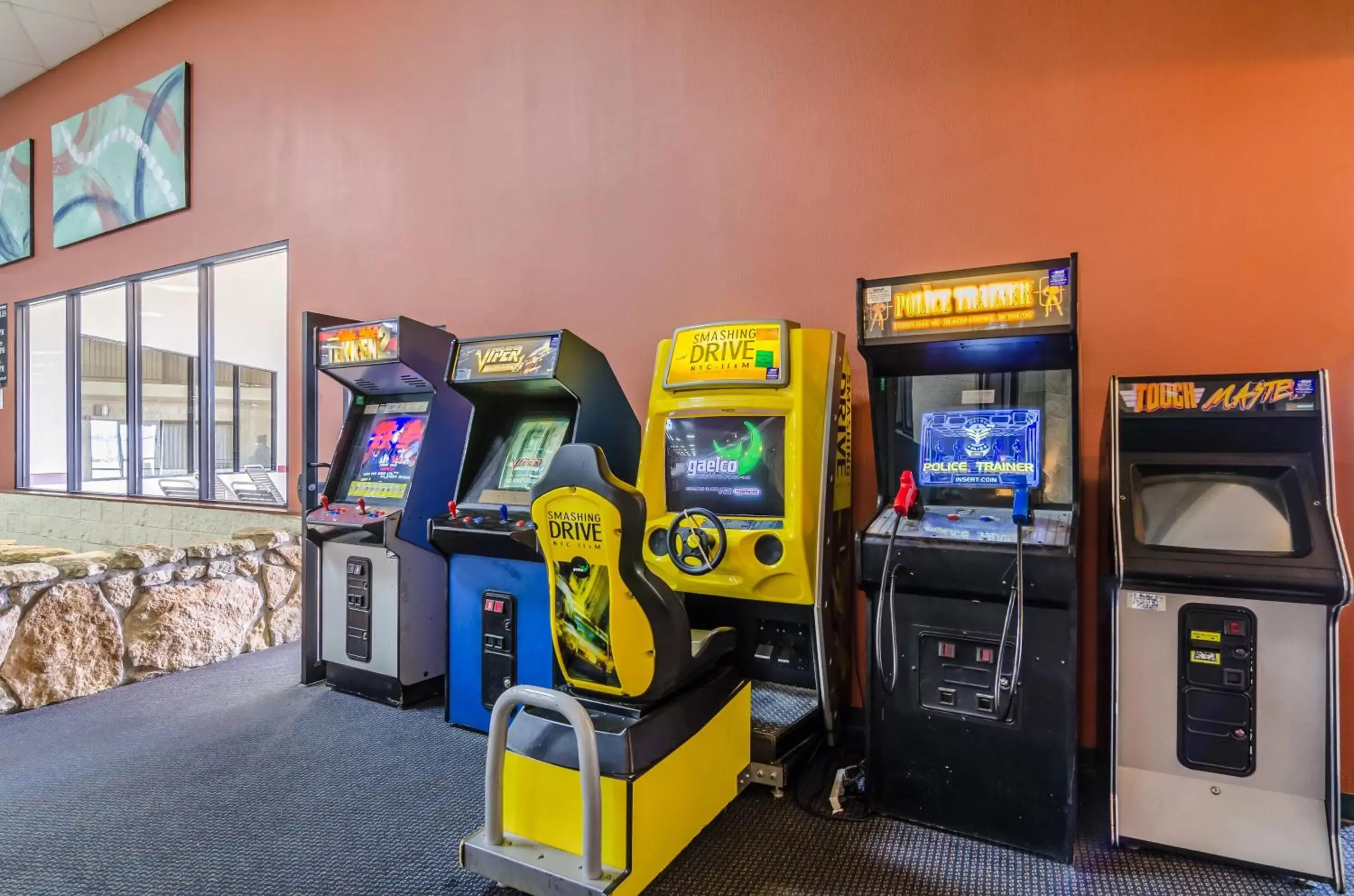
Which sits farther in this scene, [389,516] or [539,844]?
[389,516]

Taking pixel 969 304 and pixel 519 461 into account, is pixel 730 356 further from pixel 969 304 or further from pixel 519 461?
pixel 519 461

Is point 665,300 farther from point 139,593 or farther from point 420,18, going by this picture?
point 139,593

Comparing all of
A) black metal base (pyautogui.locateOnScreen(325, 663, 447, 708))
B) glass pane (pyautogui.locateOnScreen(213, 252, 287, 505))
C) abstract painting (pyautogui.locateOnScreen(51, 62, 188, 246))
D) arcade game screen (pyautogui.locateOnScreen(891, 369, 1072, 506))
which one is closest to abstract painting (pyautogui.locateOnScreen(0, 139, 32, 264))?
abstract painting (pyautogui.locateOnScreen(51, 62, 188, 246))

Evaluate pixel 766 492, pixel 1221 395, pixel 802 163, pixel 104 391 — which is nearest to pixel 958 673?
pixel 766 492

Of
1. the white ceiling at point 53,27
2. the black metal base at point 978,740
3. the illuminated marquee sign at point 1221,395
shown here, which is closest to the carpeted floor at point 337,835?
the black metal base at point 978,740

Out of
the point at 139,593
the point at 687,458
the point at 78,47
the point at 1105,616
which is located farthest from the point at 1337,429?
the point at 78,47

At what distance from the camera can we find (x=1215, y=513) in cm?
221

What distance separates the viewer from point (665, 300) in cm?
365

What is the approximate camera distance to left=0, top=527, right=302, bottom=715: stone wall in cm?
351

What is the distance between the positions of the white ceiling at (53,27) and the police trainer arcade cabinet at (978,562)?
22.7 ft

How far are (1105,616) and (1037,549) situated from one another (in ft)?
2.35

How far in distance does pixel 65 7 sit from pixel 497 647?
669 centimetres

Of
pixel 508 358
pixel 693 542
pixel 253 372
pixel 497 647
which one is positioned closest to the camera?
pixel 693 542

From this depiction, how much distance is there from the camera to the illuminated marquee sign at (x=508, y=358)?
297 centimetres
